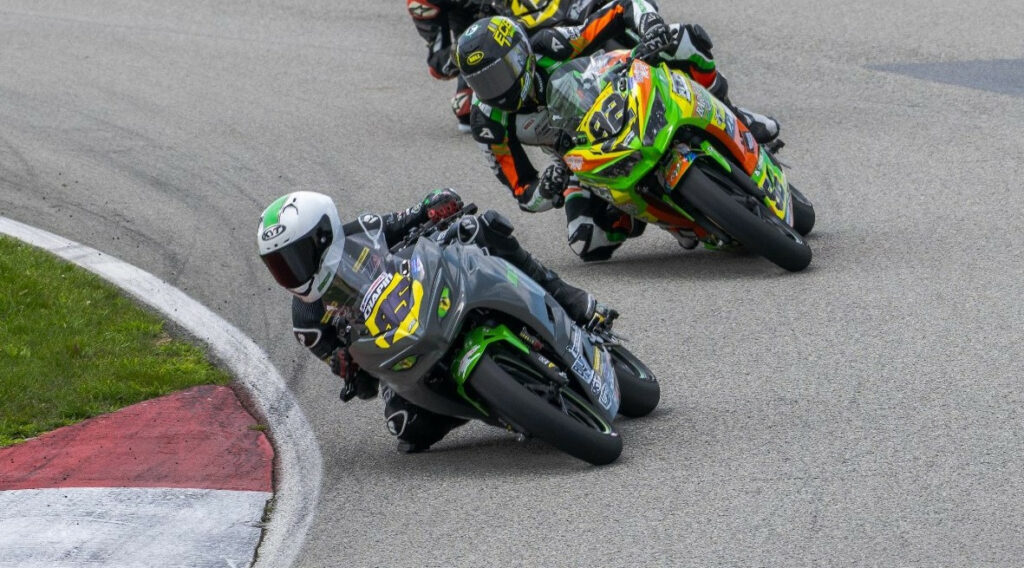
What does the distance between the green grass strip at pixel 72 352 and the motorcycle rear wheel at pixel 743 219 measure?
2.81 metres

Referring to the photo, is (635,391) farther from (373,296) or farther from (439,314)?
(373,296)

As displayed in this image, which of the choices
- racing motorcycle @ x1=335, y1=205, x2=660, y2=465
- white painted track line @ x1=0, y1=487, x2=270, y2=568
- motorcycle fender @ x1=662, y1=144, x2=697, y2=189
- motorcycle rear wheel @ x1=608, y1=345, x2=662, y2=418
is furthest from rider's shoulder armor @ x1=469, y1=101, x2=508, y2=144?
white painted track line @ x1=0, y1=487, x2=270, y2=568

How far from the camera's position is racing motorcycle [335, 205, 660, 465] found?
20.8ft

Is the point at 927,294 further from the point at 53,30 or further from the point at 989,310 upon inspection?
the point at 53,30

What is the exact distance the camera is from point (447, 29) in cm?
1364

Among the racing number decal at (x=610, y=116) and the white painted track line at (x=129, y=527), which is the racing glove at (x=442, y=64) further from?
the white painted track line at (x=129, y=527)

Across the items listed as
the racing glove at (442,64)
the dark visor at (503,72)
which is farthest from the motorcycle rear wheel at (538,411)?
the racing glove at (442,64)

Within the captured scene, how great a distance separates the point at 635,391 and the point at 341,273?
1.51 metres

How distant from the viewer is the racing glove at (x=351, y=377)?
6.70 metres

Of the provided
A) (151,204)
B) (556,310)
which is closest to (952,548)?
(556,310)

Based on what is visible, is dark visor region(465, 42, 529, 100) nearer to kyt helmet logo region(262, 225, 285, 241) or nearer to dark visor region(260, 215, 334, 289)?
dark visor region(260, 215, 334, 289)

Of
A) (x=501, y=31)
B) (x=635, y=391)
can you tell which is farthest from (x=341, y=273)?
(x=501, y=31)

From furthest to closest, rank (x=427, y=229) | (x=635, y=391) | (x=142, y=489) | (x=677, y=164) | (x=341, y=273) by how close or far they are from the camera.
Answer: (x=677, y=164)
(x=427, y=229)
(x=635, y=391)
(x=142, y=489)
(x=341, y=273)

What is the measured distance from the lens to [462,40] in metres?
9.05
